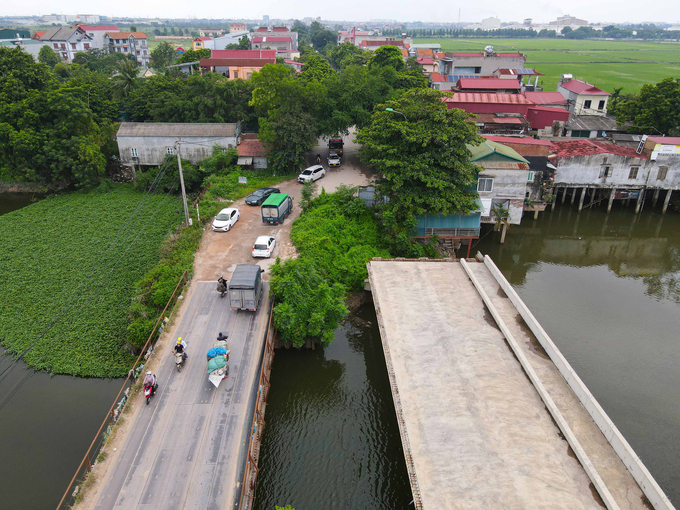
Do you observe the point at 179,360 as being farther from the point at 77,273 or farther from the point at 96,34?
the point at 96,34

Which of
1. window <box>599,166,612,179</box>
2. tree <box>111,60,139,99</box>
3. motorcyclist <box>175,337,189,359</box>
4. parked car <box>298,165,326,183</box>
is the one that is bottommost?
motorcyclist <box>175,337,189,359</box>

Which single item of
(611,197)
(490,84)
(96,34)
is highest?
(96,34)

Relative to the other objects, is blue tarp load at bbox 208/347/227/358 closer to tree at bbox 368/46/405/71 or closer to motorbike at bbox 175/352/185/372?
motorbike at bbox 175/352/185/372

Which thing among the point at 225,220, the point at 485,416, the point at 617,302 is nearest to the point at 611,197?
the point at 617,302

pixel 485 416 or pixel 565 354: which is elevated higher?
pixel 485 416

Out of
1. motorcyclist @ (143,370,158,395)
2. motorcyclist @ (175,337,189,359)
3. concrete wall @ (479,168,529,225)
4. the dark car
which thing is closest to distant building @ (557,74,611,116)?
concrete wall @ (479,168,529,225)

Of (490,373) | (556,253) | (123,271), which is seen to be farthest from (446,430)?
(556,253)

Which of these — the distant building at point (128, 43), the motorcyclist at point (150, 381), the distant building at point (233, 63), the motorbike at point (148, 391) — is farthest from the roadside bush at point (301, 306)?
the distant building at point (128, 43)
